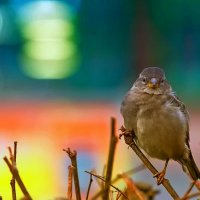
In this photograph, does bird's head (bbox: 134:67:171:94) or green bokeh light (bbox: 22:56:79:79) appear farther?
green bokeh light (bbox: 22:56:79:79)

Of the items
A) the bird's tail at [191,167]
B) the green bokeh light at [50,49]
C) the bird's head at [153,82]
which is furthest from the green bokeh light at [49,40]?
the bird's tail at [191,167]

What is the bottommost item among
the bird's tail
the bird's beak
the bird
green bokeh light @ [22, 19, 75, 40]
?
the bird's tail

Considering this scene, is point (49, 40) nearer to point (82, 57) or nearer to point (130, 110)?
point (82, 57)

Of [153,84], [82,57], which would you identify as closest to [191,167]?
[153,84]

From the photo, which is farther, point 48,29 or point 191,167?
point 48,29

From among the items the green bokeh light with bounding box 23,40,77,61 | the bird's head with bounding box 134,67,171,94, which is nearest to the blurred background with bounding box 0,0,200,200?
the green bokeh light with bounding box 23,40,77,61

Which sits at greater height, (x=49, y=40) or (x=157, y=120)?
(x=49, y=40)

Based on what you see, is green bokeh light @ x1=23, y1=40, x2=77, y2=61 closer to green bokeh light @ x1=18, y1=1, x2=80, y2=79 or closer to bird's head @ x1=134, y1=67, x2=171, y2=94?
green bokeh light @ x1=18, y1=1, x2=80, y2=79

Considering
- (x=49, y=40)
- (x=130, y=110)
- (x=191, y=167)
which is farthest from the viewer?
(x=49, y=40)
